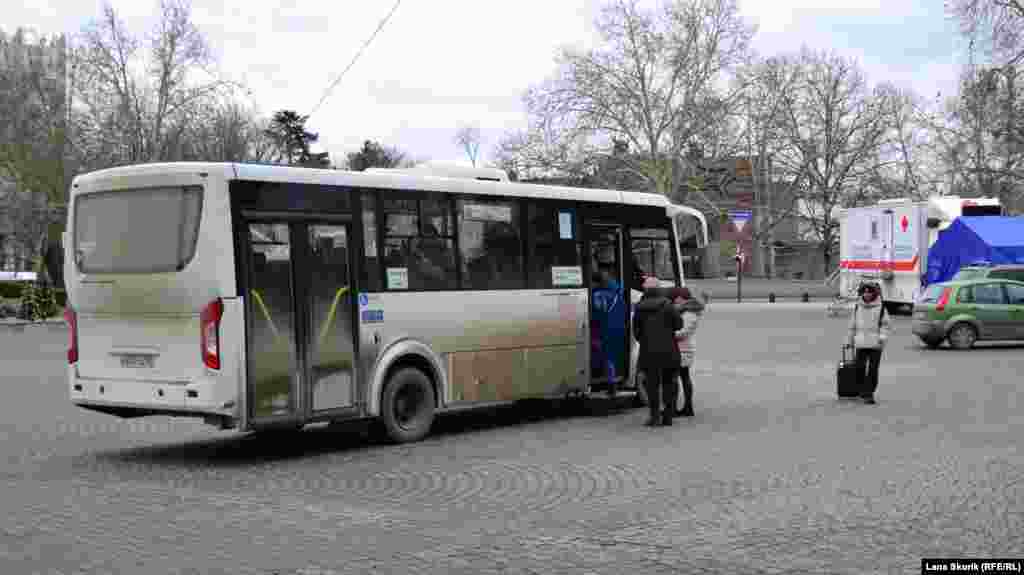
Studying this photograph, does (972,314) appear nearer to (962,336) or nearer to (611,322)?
(962,336)

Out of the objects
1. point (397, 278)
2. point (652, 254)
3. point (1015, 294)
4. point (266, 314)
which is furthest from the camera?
point (1015, 294)

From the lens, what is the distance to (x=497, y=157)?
69.6m

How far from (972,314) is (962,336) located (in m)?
0.53

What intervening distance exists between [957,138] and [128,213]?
72333 millimetres

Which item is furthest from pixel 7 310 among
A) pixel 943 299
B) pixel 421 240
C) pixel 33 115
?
pixel 421 240

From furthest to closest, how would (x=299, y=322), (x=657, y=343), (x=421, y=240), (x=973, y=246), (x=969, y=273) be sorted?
(x=973, y=246), (x=969, y=273), (x=657, y=343), (x=421, y=240), (x=299, y=322)

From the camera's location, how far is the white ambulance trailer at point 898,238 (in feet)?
124

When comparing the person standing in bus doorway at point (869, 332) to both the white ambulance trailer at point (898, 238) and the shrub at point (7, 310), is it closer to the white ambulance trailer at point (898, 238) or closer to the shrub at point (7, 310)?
the white ambulance trailer at point (898, 238)

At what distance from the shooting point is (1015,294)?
28.3 meters

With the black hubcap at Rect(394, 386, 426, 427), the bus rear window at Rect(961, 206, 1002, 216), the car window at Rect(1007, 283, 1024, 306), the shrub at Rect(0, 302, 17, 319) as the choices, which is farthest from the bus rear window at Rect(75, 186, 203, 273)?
the shrub at Rect(0, 302, 17, 319)

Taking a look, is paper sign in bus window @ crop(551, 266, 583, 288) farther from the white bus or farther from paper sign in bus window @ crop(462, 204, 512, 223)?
paper sign in bus window @ crop(462, 204, 512, 223)

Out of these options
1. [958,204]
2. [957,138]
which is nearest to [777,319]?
[958,204]

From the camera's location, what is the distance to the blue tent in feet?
120

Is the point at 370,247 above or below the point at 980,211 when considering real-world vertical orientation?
below
